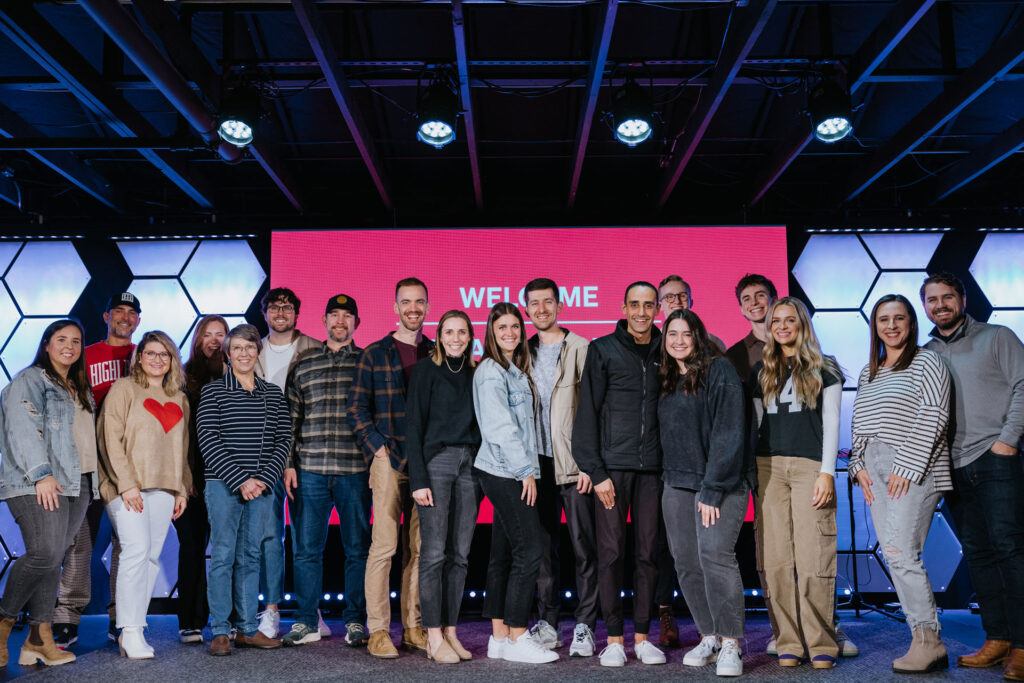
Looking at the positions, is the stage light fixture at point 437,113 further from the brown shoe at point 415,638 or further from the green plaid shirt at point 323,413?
the brown shoe at point 415,638

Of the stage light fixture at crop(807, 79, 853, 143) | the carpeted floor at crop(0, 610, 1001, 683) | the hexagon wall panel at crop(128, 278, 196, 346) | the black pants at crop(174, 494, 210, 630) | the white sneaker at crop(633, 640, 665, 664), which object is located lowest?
the carpeted floor at crop(0, 610, 1001, 683)

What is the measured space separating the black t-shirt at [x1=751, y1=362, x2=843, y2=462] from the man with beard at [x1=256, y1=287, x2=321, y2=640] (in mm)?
2430

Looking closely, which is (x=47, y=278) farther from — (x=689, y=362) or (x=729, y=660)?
(x=729, y=660)

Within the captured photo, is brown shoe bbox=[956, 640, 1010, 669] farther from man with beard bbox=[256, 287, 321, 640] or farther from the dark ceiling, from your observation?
man with beard bbox=[256, 287, 321, 640]

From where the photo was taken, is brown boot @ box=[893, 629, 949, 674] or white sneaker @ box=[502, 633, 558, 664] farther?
white sneaker @ box=[502, 633, 558, 664]

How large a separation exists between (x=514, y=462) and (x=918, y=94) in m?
3.91

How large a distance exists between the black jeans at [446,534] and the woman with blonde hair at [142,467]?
4.42 feet

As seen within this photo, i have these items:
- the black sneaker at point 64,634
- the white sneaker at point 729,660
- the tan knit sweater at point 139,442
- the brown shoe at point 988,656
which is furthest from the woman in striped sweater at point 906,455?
the black sneaker at point 64,634

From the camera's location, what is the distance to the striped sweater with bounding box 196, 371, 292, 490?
385 centimetres

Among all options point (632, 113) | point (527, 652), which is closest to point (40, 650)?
point (527, 652)

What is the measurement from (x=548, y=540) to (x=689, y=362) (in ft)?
3.95

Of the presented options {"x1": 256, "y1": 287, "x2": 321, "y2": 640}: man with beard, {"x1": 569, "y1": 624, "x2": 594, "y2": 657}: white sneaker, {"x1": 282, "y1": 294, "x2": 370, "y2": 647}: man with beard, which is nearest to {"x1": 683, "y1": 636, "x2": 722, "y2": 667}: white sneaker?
{"x1": 569, "y1": 624, "x2": 594, "y2": 657}: white sneaker

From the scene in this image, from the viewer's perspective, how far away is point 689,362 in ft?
11.8

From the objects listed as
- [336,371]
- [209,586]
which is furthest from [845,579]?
[209,586]
